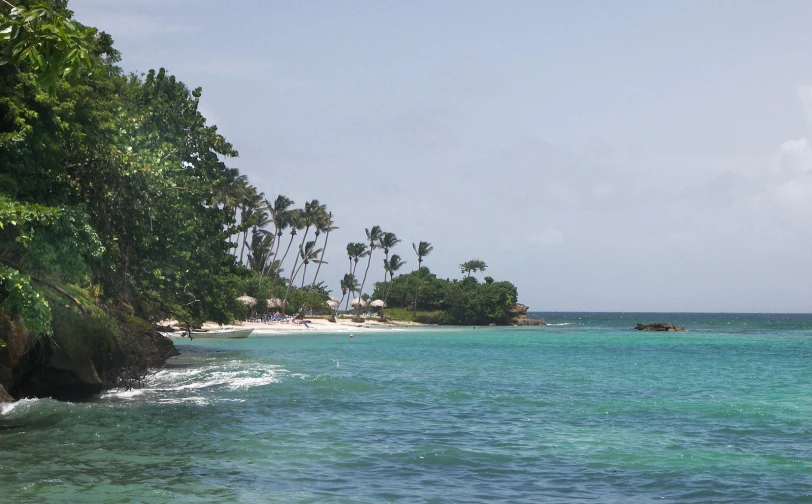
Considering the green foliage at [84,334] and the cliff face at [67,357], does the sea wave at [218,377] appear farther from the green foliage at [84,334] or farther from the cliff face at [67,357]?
the green foliage at [84,334]

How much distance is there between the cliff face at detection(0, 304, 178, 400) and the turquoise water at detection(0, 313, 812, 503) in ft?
2.80

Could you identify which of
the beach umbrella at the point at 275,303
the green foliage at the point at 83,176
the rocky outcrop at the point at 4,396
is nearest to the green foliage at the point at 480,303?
the beach umbrella at the point at 275,303

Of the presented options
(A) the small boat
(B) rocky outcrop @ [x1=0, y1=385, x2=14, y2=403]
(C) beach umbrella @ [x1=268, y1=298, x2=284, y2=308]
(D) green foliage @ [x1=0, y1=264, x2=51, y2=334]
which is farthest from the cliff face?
(C) beach umbrella @ [x1=268, y1=298, x2=284, y2=308]

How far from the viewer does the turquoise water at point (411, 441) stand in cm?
1095

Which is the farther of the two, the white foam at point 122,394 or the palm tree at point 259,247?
the palm tree at point 259,247

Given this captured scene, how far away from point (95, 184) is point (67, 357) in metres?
4.67

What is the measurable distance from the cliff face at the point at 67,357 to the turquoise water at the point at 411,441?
0.85m

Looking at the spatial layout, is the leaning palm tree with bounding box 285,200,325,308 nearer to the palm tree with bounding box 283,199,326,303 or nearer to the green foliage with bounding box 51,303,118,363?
the palm tree with bounding box 283,199,326,303

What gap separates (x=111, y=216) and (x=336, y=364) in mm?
17660

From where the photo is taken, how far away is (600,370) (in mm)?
34906

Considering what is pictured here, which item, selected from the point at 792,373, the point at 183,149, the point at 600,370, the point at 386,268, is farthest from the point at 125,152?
the point at 386,268

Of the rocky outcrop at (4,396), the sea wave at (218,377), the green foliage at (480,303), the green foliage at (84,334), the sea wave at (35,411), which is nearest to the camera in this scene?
the sea wave at (35,411)

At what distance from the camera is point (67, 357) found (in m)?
19.3

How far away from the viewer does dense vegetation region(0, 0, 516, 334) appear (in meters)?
5.28
